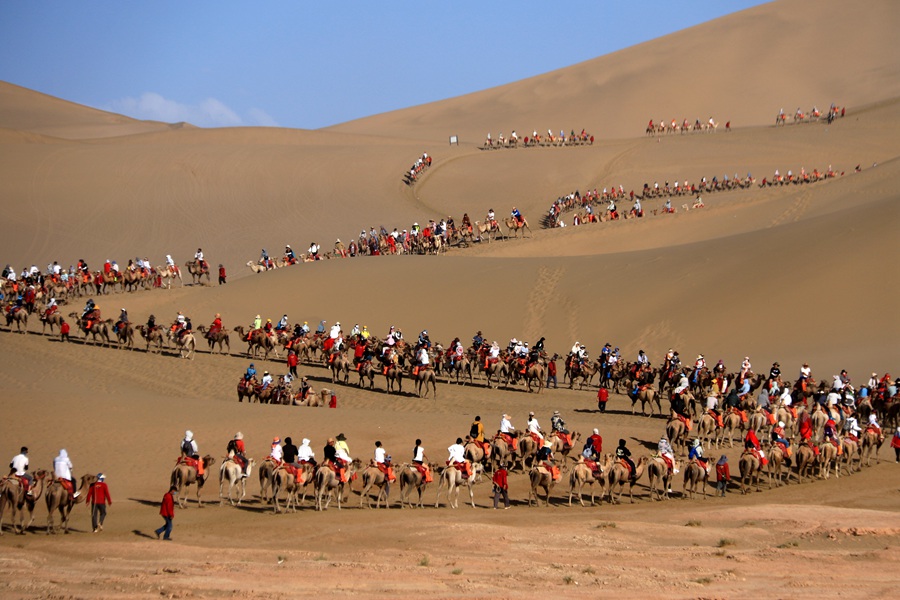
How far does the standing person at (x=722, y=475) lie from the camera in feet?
82.6

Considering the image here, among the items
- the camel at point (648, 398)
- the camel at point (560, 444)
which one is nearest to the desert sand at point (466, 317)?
the camel at point (648, 398)

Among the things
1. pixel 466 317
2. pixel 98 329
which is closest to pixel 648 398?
pixel 466 317

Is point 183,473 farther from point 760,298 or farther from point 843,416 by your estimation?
point 760,298

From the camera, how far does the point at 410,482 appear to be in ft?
77.1

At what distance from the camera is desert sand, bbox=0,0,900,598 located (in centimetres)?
1775

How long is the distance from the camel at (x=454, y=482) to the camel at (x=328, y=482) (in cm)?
170

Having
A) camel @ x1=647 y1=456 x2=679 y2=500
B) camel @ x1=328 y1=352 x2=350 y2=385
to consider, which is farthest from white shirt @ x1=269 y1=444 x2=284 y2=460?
camel @ x1=328 y1=352 x2=350 y2=385

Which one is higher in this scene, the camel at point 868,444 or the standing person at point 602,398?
the standing person at point 602,398

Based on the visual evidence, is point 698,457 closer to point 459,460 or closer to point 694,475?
point 694,475

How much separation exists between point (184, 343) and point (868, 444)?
20446 mm

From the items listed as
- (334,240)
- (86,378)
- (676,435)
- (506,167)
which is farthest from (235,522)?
(506,167)

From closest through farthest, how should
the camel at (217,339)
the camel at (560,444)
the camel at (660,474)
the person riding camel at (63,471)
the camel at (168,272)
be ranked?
the person riding camel at (63,471) → the camel at (660,474) → the camel at (560,444) → the camel at (217,339) → the camel at (168,272)

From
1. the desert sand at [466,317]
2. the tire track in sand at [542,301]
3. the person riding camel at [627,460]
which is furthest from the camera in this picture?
the tire track in sand at [542,301]

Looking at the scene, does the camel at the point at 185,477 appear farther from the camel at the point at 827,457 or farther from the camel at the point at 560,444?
the camel at the point at 827,457
